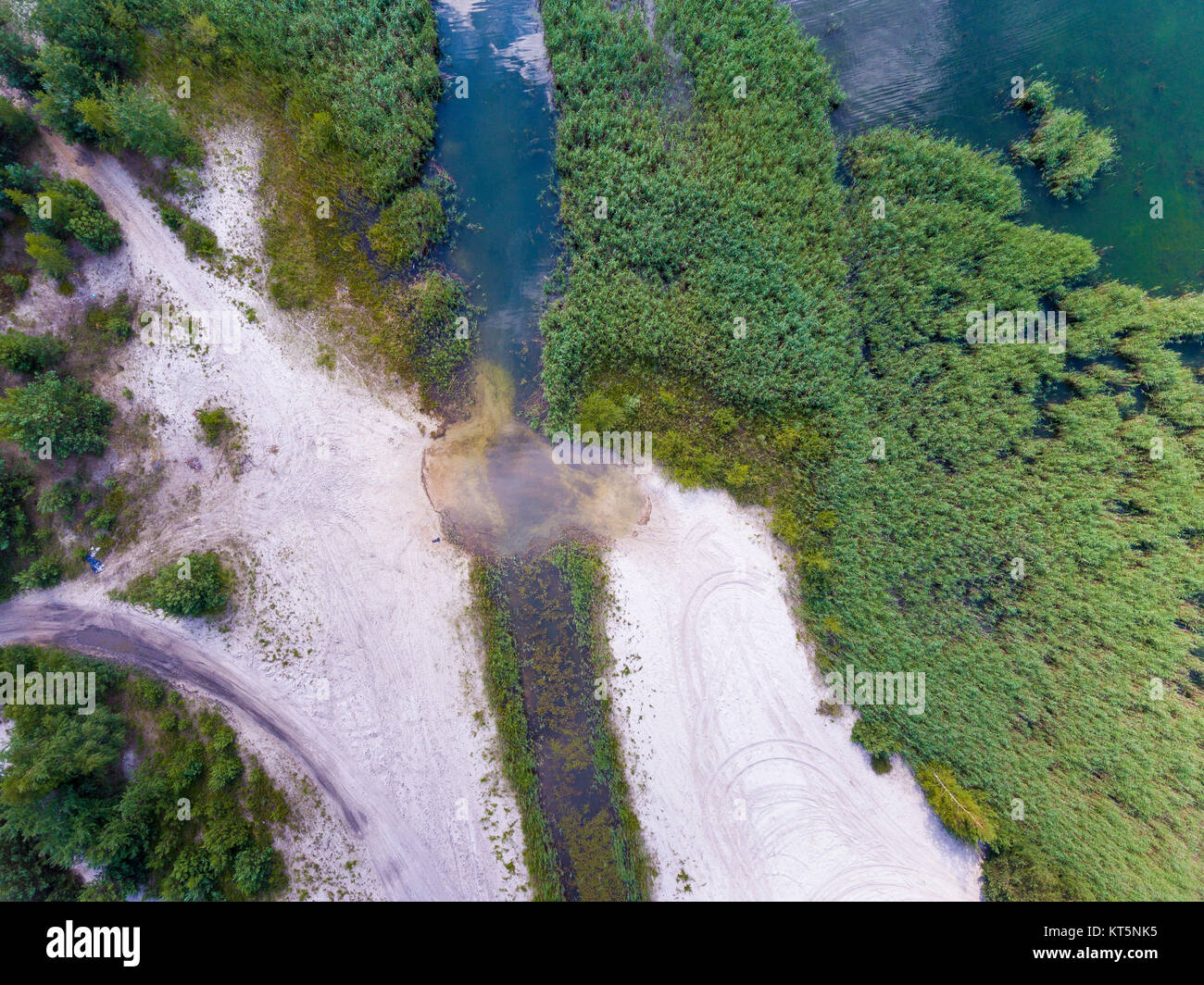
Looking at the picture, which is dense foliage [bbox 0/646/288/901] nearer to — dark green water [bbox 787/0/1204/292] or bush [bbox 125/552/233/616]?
bush [bbox 125/552/233/616]

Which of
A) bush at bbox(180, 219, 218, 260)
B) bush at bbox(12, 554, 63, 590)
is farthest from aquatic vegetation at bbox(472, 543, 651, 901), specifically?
bush at bbox(180, 219, 218, 260)

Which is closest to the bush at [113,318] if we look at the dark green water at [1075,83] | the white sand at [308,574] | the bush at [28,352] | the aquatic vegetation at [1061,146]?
the white sand at [308,574]

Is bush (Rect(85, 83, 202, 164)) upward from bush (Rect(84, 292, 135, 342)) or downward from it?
upward

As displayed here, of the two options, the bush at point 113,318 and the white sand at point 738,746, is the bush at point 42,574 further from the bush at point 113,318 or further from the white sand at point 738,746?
the white sand at point 738,746

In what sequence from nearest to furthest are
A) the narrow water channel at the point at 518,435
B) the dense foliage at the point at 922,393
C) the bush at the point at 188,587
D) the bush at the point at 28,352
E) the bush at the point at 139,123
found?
the bush at the point at 139,123
the bush at the point at 28,352
the bush at the point at 188,587
the dense foliage at the point at 922,393
the narrow water channel at the point at 518,435

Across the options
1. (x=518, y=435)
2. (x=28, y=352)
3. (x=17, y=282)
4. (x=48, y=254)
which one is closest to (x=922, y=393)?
(x=518, y=435)

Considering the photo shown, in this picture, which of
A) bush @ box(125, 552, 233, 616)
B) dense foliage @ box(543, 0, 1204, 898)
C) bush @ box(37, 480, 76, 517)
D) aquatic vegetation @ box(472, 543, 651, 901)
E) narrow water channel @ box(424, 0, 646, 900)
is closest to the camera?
bush @ box(37, 480, 76, 517)
